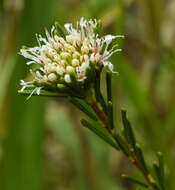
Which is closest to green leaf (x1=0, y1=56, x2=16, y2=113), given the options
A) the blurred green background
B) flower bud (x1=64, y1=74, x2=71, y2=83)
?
the blurred green background

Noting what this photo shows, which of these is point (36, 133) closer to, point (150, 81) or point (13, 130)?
point (13, 130)

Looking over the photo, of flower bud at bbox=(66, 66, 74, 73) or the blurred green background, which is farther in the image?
the blurred green background

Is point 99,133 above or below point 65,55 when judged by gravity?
below

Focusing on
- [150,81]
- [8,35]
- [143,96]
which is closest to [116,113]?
[150,81]

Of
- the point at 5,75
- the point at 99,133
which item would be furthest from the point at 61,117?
the point at 99,133

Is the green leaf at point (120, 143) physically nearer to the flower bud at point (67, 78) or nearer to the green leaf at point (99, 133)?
the green leaf at point (99, 133)

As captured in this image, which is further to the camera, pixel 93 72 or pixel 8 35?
pixel 8 35

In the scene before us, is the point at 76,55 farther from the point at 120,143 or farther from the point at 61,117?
the point at 61,117

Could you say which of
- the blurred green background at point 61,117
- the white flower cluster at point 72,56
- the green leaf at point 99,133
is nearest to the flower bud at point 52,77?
the white flower cluster at point 72,56

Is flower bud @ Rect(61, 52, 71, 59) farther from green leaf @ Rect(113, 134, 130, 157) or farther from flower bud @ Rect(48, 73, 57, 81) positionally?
green leaf @ Rect(113, 134, 130, 157)
